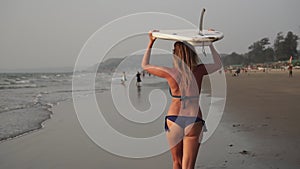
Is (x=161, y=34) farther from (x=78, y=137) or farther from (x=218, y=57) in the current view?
(x=78, y=137)

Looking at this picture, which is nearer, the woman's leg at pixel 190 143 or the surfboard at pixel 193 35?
the surfboard at pixel 193 35

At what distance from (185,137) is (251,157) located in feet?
7.66

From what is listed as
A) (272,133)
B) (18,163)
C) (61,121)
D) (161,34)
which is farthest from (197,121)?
(61,121)

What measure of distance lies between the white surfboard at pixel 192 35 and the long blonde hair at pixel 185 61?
0.22 feet

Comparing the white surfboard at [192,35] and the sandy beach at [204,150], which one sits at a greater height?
the white surfboard at [192,35]

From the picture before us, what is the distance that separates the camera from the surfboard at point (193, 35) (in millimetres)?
2344

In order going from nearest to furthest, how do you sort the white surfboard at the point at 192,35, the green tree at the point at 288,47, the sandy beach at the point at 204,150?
the white surfboard at the point at 192,35 → the sandy beach at the point at 204,150 → the green tree at the point at 288,47

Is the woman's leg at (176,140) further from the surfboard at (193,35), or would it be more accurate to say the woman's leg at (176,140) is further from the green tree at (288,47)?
the green tree at (288,47)

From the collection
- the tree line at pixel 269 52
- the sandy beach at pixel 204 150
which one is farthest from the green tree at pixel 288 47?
the sandy beach at pixel 204 150

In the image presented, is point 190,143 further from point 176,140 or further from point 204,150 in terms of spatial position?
point 204,150

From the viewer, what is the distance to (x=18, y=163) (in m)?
4.68

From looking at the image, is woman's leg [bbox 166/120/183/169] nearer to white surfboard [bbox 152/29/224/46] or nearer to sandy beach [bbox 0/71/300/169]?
white surfboard [bbox 152/29/224/46]

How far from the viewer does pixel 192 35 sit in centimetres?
238

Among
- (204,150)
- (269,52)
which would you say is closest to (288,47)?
(269,52)
